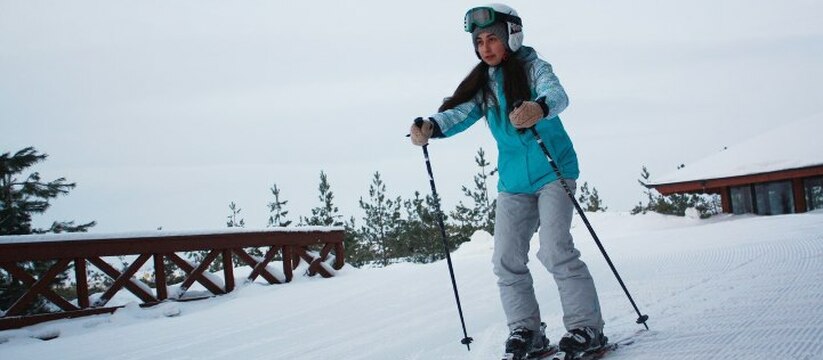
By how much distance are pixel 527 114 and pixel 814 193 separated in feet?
69.3

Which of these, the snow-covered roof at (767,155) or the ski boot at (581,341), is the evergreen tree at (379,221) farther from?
the ski boot at (581,341)

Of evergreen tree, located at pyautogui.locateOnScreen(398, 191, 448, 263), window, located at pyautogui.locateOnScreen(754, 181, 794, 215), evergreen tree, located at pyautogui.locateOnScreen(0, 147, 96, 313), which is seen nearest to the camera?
evergreen tree, located at pyautogui.locateOnScreen(0, 147, 96, 313)

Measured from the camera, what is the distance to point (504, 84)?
2.84 metres

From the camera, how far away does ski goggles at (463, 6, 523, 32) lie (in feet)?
9.36

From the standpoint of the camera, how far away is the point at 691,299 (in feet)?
11.6

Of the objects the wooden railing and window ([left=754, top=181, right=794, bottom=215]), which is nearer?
the wooden railing

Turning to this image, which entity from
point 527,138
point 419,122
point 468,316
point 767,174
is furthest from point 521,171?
point 767,174

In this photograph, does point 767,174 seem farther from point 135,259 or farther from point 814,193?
point 135,259

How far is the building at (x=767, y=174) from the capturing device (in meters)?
19.2

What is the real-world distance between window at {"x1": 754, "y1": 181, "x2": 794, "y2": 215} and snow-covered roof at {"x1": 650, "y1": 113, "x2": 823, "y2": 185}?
90 centimetres

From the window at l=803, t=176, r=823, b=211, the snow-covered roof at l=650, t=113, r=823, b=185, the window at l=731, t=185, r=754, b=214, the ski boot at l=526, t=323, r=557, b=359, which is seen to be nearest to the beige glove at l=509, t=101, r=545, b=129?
the ski boot at l=526, t=323, r=557, b=359

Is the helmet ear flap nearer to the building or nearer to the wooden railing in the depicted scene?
the wooden railing

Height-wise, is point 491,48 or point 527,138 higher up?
point 491,48

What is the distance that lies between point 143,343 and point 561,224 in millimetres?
3382
